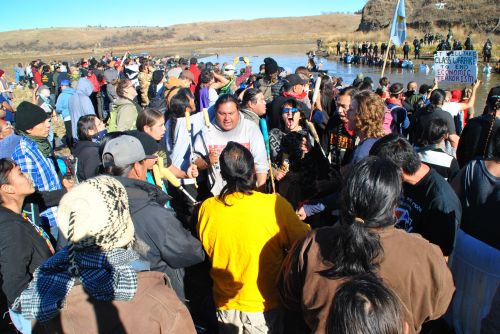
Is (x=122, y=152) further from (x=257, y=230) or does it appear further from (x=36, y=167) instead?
(x=36, y=167)

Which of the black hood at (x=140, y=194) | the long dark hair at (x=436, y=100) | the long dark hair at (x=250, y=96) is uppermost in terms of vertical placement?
the long dark hair at (x=250, y=96)

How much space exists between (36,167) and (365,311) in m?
3.57

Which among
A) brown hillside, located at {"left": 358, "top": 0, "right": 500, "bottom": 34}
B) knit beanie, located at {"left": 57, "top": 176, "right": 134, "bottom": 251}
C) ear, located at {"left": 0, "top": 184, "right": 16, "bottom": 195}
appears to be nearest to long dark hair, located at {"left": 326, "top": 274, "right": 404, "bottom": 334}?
knit beanie, located at {"left": 57, "top": 176, "right": 134, "bottom": 251}

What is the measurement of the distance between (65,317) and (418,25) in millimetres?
53012

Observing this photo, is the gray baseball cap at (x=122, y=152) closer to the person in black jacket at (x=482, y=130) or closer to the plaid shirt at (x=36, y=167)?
the plaid shirt at (x=36, y=167)

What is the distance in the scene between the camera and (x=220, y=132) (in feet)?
13.2

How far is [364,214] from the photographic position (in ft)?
5.49

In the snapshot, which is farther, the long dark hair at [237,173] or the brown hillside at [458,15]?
the brown hillside at [458,15]

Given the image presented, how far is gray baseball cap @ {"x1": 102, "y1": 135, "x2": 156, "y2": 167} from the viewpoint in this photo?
2.56m

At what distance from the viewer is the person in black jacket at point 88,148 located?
3.87m

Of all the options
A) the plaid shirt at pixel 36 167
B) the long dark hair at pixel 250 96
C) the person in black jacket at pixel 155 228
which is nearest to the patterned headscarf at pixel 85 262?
the person in black jacket at pixel 155 228

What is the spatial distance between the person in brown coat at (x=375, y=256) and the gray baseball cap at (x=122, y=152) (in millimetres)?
1479

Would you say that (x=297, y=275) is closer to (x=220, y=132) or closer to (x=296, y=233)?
(x=296, y=233)

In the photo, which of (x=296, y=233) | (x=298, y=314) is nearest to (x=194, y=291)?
(x=298, y=314)
